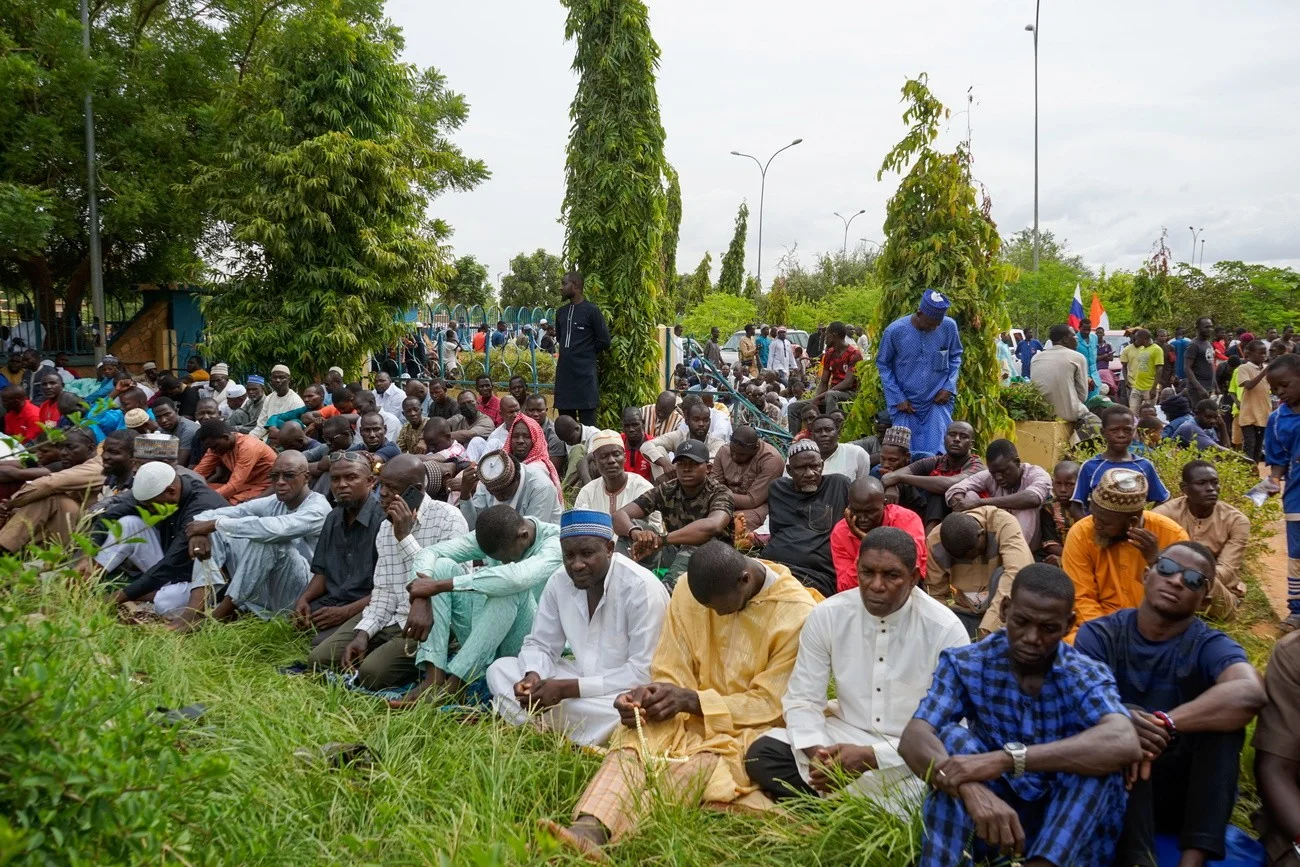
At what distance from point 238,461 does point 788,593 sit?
5.62 m

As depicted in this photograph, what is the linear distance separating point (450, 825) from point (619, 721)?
3.72ft

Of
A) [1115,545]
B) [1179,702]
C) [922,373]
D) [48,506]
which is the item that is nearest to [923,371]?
[922,373]

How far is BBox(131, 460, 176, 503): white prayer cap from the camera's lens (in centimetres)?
700

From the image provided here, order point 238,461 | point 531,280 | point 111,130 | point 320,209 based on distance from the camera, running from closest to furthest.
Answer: point 238,461 < point 320,209 < point 111,130 < point 531,280

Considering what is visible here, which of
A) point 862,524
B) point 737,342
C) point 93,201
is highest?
point 93,201

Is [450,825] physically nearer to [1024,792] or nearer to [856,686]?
[856,686]

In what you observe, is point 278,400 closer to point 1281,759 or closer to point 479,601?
point 479,601

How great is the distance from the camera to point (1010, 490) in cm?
654

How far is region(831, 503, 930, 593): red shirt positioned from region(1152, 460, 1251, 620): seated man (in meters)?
1.38

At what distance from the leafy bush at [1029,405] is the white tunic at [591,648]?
6.33m

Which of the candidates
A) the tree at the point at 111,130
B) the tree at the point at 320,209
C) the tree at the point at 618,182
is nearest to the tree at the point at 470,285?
the tree at the point at 111,130

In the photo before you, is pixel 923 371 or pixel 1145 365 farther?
pixel 1145 365

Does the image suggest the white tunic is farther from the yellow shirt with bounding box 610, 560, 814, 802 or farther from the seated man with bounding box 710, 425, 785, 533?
the seated man with bounding box 710, 425, 785, 533

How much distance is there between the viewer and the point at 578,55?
11.7m
